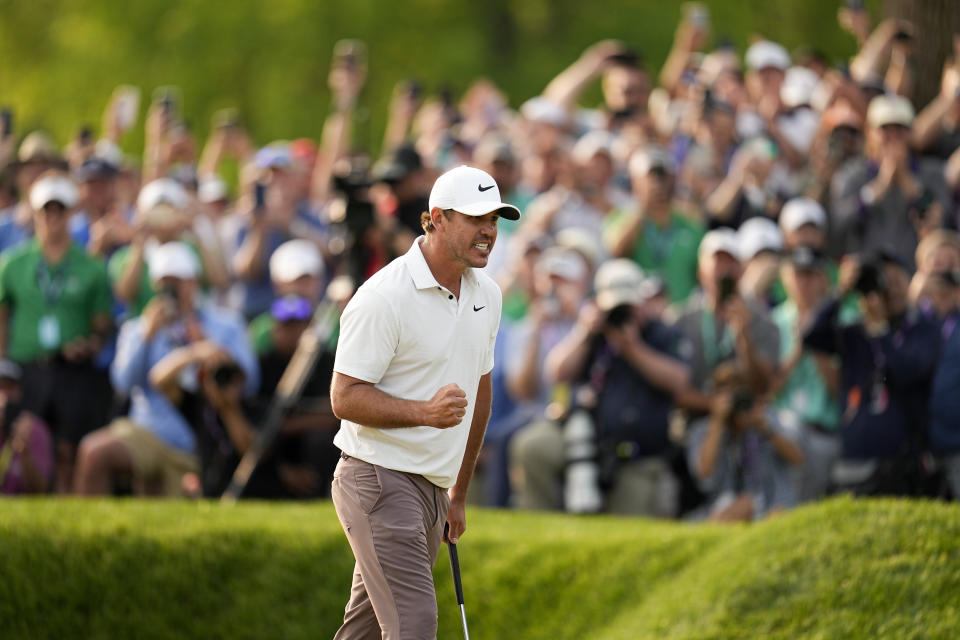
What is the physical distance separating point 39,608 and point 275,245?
199 inches

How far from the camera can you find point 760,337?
11375 millimetres

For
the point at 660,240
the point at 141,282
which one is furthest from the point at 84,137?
the point at 660,240

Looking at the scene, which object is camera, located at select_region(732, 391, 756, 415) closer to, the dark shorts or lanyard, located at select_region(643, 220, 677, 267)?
lanyard, located at select_region(643, 220, 677, 267)

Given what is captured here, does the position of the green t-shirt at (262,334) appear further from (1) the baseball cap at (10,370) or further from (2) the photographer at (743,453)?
(2) the photographer at (743,453)

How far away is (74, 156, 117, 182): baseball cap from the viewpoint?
14.7 metres

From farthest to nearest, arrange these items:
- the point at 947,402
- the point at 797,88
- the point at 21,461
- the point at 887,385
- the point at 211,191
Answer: the point at 211,191, the point at 797,88, the point at 21,461, the point at 887,385, the point at 947,402

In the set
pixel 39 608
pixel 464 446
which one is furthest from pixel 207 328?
pixel 464 446

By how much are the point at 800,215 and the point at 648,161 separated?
1380mm

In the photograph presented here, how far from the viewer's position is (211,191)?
15.5m

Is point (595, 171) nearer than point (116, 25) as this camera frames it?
Yes

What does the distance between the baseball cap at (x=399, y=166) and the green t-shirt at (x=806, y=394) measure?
2.94m

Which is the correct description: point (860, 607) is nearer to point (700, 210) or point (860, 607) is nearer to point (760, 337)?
point (760, 337)

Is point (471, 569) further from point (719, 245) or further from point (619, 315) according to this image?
point (719, 245)

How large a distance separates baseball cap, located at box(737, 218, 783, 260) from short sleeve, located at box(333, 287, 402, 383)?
6.32 metres
